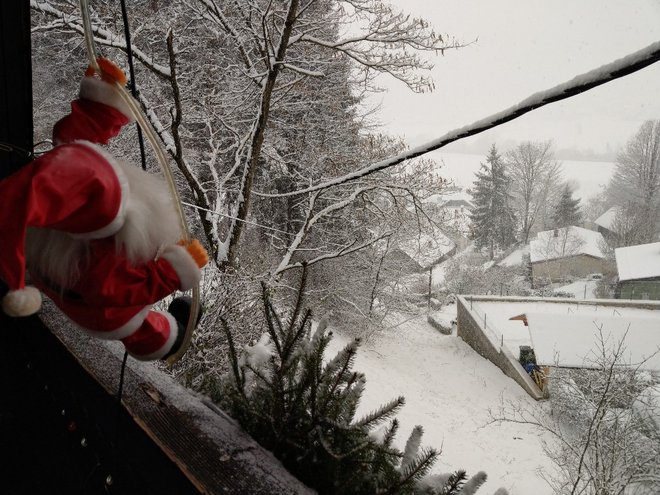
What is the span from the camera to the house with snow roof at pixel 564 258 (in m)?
29.4

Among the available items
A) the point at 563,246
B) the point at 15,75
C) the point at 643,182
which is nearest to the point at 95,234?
the point at 15,75

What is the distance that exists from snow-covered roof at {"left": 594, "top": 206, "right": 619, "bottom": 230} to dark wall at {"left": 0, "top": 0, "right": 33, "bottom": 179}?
1677 inches

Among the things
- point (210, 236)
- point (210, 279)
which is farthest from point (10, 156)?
point (210, 236)

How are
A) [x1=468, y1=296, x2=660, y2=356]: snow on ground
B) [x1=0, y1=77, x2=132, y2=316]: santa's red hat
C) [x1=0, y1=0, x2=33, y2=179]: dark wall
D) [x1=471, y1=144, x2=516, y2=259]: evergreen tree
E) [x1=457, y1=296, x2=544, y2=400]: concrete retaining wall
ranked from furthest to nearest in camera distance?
[x1=471, y1=144, x2=516, y2=259]: evergreen tree < [x1=468, y1=296, x2=660, y2=356]: snow on ground < [x1=457, y1=296, x2=544, y2=400]: concrete retaining wall < [x1=0, y1=0, x2=33, y2=179]: dark wall < [x1=0, y1=77, x2=132, y2=316]: santa's red hat

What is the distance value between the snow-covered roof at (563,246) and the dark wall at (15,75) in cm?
3276

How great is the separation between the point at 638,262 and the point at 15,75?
3076cm

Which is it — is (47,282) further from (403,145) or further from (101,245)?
(403,145)

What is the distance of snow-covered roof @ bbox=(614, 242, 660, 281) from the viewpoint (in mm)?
23547

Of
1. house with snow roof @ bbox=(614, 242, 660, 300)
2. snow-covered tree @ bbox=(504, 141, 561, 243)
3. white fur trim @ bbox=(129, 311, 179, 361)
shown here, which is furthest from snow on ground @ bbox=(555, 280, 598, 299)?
white fur trim @ bbox=(129, 311, 179, 361)

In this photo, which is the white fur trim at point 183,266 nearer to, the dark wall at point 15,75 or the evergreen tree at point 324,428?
the evergreen tree at point 324,428

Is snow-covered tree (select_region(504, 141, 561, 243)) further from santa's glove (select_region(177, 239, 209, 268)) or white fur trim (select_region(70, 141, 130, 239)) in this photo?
white fur trim (select_region(70, 141, 130, 239))

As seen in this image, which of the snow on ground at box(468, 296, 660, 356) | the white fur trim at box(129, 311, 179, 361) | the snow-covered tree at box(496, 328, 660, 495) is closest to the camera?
the white fur trim at box(129, 311, 179, 361)

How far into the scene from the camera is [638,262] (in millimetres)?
24500

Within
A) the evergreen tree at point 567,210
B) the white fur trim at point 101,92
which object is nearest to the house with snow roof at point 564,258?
the evergreen tree at point 567,210
